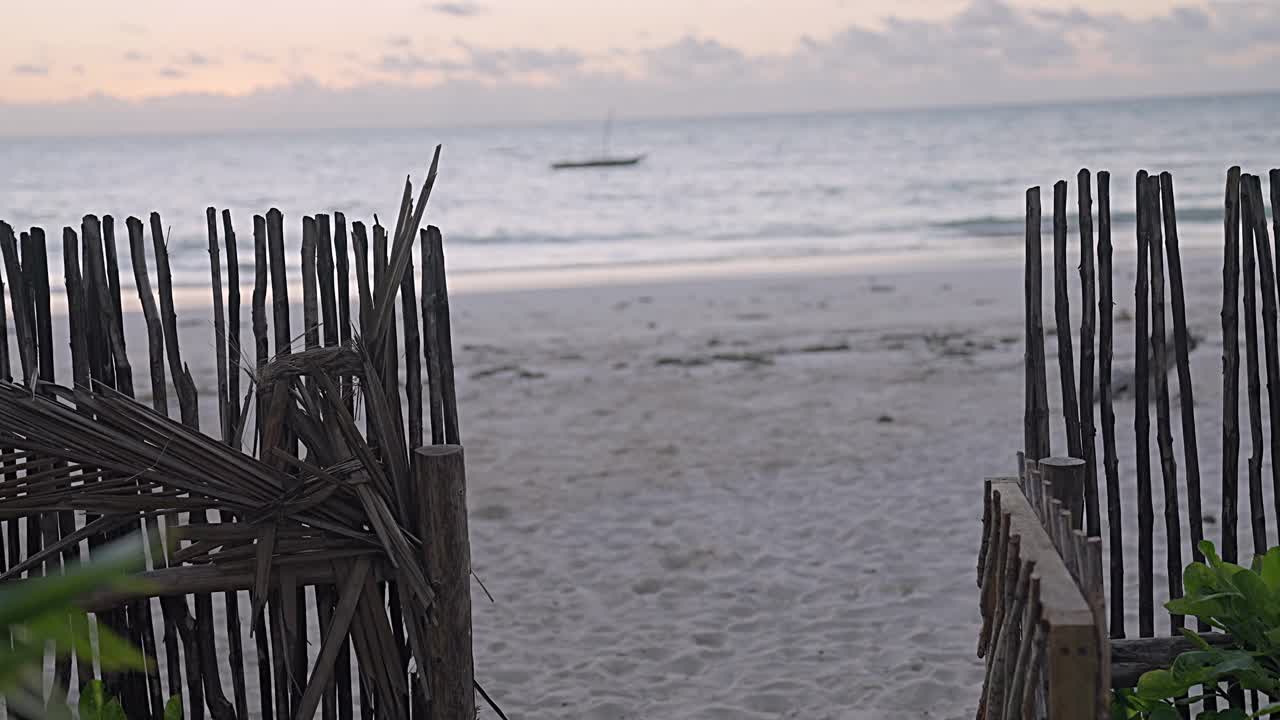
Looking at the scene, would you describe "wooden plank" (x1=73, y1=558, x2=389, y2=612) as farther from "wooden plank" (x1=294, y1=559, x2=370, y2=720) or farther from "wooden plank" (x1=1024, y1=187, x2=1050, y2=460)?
"wooden plank" (x1=1024, y1=187, x2=1050, y2=460)

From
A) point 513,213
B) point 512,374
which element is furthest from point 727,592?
point 513,213

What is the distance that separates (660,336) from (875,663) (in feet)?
19.3

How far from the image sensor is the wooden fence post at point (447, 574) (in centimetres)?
224

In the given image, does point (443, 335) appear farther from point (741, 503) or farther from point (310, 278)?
point (741, 503)

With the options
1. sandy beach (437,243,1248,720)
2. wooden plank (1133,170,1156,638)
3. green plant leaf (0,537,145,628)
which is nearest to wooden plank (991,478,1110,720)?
wooden plank (1133,170,1156,638)

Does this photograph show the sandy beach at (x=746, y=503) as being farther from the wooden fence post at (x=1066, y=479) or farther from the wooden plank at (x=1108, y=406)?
the wooden fence post at (x=1066, y=479)

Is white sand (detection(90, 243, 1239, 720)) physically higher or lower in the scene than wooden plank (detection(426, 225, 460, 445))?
lower

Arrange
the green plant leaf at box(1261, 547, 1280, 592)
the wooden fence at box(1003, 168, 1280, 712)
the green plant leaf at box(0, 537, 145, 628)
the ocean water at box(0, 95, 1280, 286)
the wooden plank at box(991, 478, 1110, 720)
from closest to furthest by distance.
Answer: the green plant leaf at box(0, 537, 145, 628) < the wooden plank at box(991, 478, 1110, 720) < the green plant leaf at box(1261, 547, 1280, 592) < the wooden fence at box(1003, 168, 1280, 712) < the ocean water at box(0, 95, 1280, 286)

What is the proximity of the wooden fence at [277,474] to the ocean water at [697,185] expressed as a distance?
1314 cm

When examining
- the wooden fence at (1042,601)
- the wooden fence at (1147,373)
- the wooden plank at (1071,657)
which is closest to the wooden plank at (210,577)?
the wooden fence at (1042,601)

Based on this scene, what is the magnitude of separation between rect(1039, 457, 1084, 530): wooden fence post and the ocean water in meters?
13.9

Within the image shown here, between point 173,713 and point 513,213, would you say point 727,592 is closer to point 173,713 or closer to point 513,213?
point 173,713

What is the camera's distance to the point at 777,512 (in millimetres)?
4867

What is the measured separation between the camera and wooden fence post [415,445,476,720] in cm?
224
